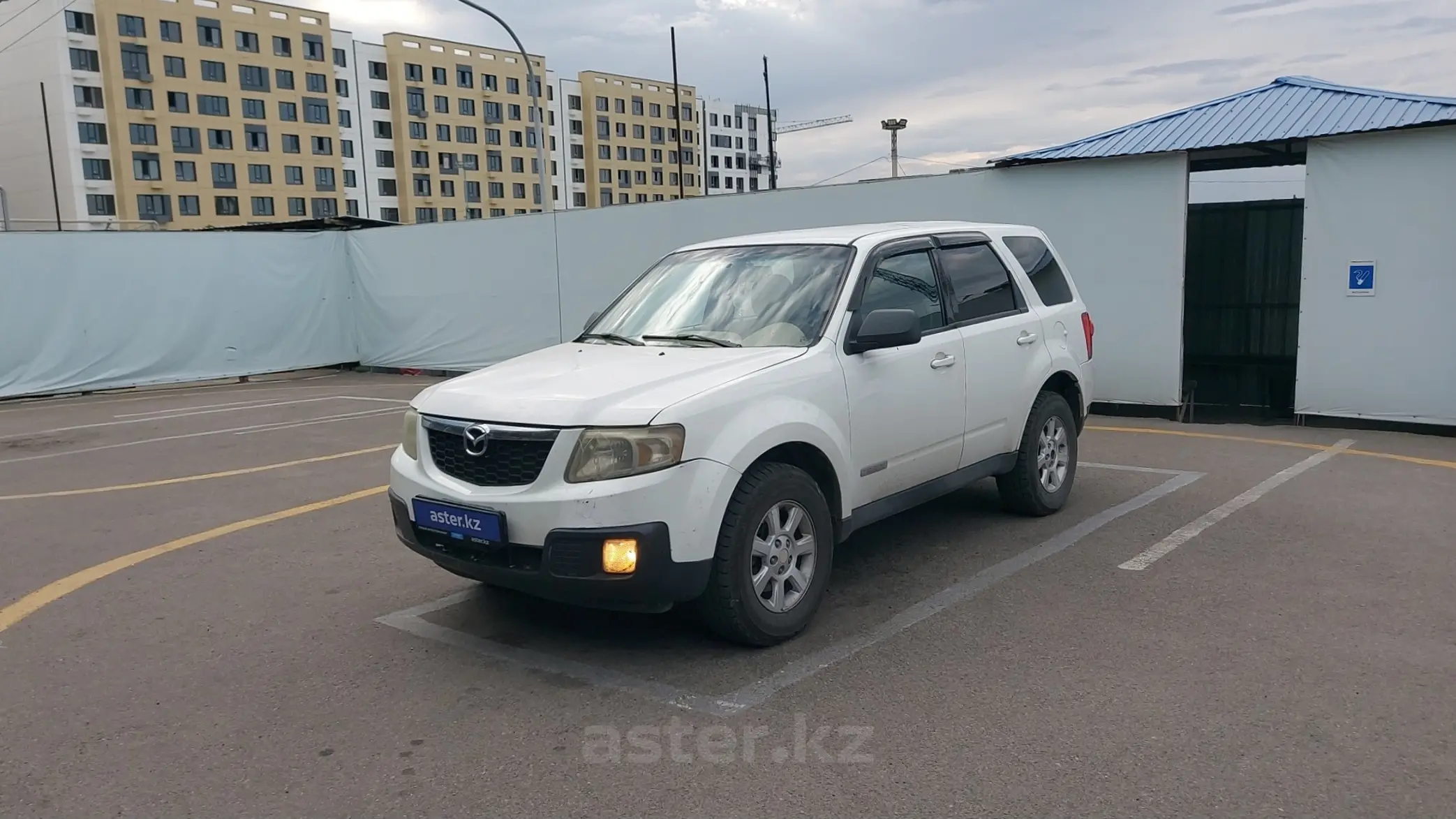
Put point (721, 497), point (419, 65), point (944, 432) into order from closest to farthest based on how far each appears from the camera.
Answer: point (721, 497) < point (944, 432) < point (419, 65)

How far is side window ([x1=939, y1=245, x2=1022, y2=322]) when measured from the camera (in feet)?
19.4

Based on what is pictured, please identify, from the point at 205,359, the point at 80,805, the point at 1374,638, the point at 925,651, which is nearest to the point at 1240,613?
the point at 1374,638

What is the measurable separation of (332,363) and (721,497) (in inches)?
696

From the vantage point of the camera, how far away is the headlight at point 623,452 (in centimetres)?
404

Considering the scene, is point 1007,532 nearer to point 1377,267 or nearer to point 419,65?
point 1377,267

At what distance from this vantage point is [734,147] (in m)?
119

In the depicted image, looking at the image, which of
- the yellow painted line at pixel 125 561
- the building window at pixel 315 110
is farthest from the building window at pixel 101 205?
the yellow painted line at pixel 125 561

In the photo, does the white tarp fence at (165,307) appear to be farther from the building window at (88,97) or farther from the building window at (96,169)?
the building window at (88,97)

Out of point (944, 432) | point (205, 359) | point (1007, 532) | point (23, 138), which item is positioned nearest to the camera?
point (944, 432)

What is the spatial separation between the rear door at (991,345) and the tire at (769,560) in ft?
5.05

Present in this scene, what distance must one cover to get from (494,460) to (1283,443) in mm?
7691

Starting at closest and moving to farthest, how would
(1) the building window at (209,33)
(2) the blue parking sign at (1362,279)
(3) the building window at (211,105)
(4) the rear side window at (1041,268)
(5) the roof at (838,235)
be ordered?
(5) the roof at (838,235) < (4) the rear side window at (1041,268) < (2) the blue parking sign at (1362,279) < (1) the building window at (209,33) < (3) the building window at (211,105)

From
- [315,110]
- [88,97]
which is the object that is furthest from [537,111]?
[315,110]

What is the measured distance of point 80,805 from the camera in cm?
332
